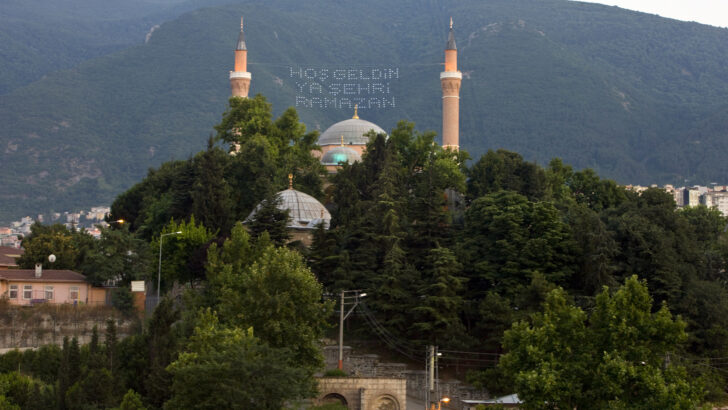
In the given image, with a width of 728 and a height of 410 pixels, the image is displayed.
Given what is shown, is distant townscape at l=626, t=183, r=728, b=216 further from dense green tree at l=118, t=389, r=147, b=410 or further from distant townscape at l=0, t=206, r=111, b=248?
dense green tree at l=118, t=389, r=147, b=410

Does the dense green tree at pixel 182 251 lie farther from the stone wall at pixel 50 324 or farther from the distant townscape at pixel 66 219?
the distant townscape at pixel 66 219

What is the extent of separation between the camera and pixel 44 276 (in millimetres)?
51281

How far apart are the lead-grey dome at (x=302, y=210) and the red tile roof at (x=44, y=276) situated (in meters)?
9.47

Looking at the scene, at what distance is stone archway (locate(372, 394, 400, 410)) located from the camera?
1623 inches

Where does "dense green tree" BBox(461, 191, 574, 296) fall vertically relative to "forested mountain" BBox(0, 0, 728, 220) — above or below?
below

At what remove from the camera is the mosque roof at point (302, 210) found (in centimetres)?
5781

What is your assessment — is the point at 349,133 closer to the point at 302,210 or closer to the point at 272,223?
the point at 302,210

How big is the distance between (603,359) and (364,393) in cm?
1344

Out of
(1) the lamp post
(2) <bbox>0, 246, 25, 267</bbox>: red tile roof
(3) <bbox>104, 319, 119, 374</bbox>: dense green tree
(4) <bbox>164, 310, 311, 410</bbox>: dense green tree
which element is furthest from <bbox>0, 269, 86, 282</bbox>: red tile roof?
(4) <bbox>164, 310, 311, 410</bbox>: dense green tree

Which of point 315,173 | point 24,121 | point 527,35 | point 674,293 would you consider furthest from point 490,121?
point 674,293

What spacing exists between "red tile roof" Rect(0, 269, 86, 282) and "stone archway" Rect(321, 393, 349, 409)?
16.5m

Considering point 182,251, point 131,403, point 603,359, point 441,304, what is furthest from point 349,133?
point 603,359

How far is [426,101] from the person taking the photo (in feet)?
486

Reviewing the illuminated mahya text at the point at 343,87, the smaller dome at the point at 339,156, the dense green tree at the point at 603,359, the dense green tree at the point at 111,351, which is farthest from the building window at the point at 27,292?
the illuminated mahya text at the point at 343,87
